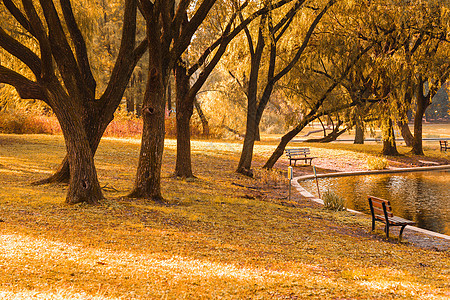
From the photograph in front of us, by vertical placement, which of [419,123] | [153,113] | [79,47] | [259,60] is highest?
[259,60]


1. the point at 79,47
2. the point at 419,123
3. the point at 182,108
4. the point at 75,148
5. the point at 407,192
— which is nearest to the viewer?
the point at 75,148

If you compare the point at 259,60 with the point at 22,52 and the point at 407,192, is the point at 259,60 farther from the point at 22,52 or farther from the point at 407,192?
the point at 22,52

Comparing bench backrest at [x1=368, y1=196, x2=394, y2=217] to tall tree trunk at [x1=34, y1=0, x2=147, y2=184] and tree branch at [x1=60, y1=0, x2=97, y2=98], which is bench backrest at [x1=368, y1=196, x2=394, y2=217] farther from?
tree branch at [x1=60, y1=0, x2=97, y2=98]

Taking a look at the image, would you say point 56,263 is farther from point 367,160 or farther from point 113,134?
point 113,134

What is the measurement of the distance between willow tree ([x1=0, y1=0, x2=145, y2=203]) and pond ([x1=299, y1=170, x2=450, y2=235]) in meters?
7.30

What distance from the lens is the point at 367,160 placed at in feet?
75.8

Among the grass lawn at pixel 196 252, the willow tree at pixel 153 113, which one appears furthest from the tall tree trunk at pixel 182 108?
the willow tree at pixel 153 113

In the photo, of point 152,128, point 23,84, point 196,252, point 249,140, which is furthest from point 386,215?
point 249,140

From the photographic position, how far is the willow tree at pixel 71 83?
880 cm

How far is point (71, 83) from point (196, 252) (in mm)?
5718

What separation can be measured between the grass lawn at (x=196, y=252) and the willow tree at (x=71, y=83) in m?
0.76

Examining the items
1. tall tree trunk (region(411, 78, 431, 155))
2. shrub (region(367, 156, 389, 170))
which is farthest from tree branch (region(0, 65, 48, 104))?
tall tree trunk (region(411, 78, 431, 155))

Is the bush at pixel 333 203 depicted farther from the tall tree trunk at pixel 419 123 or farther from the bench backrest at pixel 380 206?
the tall tree trunk at pixel 419 123

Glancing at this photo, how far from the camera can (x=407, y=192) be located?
15398mm
